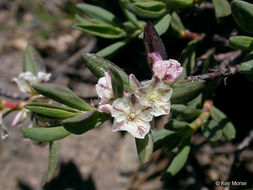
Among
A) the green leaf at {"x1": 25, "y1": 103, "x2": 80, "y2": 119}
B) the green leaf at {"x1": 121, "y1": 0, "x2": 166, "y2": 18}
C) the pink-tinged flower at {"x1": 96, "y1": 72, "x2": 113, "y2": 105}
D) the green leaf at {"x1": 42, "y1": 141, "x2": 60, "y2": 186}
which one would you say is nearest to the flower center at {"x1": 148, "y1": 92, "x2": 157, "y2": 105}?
the pink-tinged flower at {"x1": 96, "y1": 72, "x2": 113, "y2": 105}

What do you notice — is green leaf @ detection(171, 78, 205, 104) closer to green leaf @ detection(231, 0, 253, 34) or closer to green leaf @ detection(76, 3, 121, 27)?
green leaf @ detection(231, 0, 253, 34)

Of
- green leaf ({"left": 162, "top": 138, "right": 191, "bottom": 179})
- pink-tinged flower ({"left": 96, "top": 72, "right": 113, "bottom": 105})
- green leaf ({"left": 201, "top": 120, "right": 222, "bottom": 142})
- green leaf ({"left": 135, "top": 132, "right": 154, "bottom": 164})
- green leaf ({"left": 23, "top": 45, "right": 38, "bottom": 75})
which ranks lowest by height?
green leaf ({"left": 162, "top": 138, "right": 191, "bottom": 179})

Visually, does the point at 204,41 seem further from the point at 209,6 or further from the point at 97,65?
the point at 97,65

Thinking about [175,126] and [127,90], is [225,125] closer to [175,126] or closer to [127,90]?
[175,126]

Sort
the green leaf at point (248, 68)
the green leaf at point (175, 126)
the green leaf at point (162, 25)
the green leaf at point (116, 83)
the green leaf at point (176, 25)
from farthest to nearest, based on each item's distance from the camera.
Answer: the green leaf at point (176, 25) < the green leaf at point (175, 126) < the green leaf at point (162, 25) < the green leaf at point (248, 68) < the green leaf at point (116, 83)

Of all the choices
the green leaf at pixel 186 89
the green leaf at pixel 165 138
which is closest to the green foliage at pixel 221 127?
the green leaf at pixel 165 138

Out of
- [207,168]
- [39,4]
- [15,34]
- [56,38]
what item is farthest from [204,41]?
[15,34]

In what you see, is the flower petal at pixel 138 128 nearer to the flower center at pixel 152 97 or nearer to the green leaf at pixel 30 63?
A: the flower center at pixel 152 97
